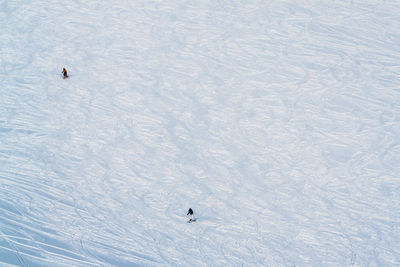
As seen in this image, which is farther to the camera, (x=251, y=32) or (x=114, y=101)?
(x=251, y=32)

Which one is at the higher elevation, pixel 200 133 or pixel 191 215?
pixel 200 133

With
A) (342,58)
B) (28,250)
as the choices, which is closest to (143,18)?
(342,58)

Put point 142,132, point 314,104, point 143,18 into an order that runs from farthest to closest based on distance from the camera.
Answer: point 143,18, point 314,104, point 142,132

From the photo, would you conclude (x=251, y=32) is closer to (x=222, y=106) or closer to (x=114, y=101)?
(x=222, y=106)

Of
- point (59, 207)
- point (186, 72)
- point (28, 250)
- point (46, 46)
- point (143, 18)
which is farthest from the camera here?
point (143, 18)

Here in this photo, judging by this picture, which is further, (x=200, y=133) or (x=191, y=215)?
(x=200, y=133)

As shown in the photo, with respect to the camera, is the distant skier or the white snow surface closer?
the white snow surface

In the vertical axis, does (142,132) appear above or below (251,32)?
below
